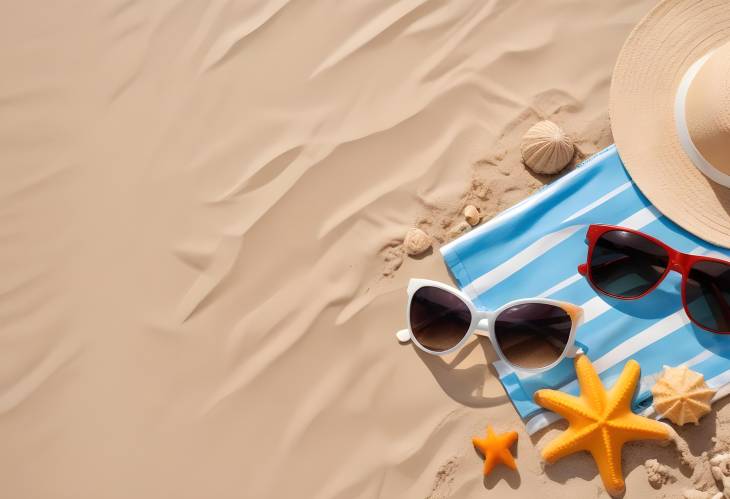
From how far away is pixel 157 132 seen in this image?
2.22 meters

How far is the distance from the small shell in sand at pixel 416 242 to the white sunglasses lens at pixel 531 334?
35 centimetres

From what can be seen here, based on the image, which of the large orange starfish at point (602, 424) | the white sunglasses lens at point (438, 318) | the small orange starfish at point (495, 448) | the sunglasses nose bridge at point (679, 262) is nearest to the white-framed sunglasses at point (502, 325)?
the white sunglasses lens at point (438, 318)

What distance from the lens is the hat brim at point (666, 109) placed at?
1843mm

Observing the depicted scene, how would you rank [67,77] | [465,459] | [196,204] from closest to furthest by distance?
[465,459]
[196,204]
[67,77]

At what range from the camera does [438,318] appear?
6.23 feet

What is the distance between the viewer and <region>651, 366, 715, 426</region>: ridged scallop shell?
1.77 metres

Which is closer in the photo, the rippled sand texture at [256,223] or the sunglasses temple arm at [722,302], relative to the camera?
the sunglasses temple arm at [722,302]

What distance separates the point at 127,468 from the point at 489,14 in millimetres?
1980

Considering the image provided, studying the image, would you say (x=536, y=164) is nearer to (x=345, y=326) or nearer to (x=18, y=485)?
(x=345, y=326)

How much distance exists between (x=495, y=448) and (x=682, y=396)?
550 mm

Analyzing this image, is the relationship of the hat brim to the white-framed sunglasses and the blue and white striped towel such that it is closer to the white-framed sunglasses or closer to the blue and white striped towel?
the blue and white striped towel

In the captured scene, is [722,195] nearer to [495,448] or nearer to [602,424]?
[602,424]

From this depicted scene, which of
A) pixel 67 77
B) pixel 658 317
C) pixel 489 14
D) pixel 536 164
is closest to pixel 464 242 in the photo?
pixel 536 164

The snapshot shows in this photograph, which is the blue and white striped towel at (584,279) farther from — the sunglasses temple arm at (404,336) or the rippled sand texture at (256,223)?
the sunglasses temple arm at (404,336)
